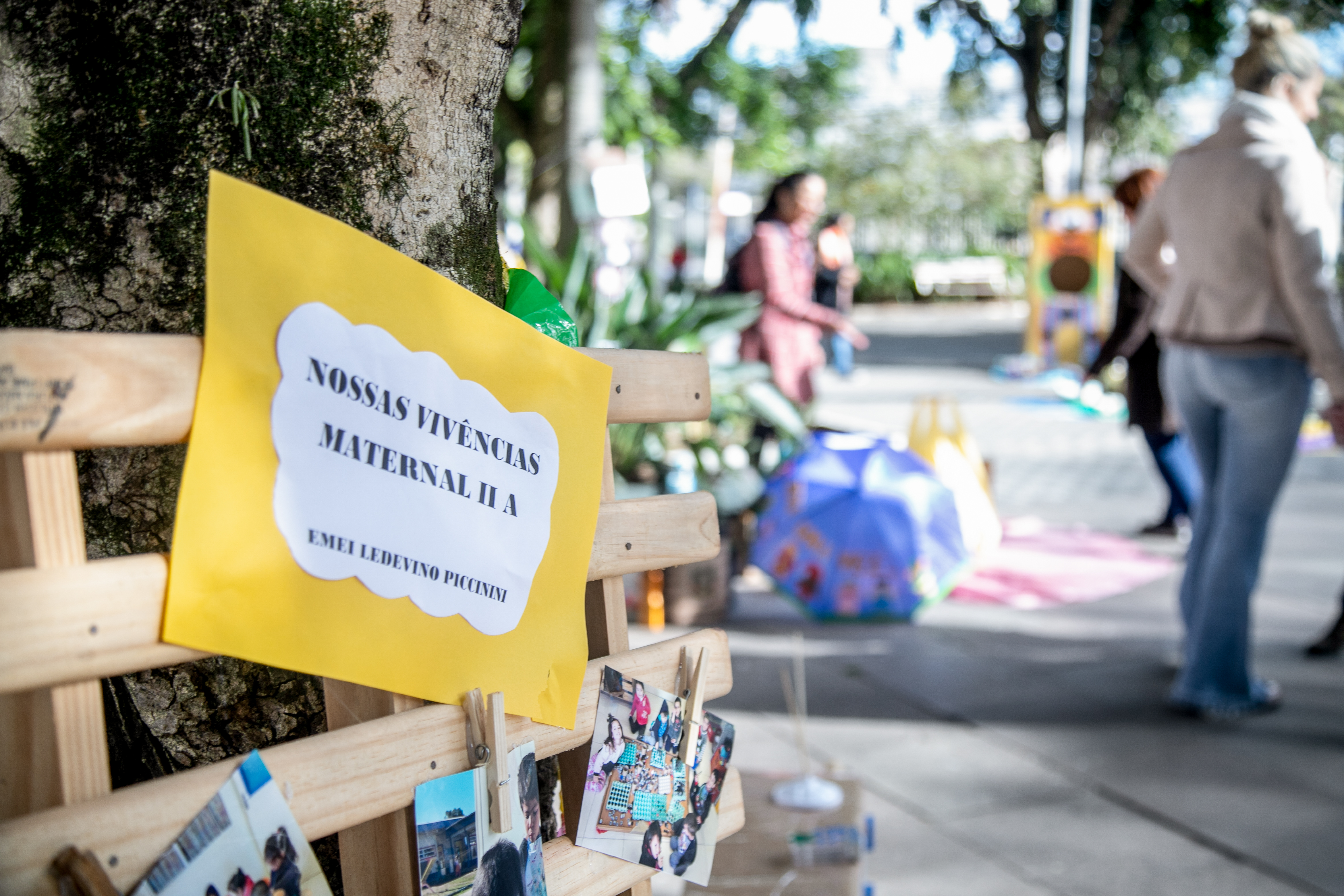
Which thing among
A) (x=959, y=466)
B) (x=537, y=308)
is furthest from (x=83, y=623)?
(x=959, y=466)

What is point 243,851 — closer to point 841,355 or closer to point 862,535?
point 862,535

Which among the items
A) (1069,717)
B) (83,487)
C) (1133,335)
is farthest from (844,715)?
(83,487)

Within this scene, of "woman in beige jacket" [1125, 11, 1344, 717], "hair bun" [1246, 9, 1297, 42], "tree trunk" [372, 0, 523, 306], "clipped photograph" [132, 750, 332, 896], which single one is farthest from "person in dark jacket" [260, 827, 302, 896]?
"hair bun" [1246, 9, 1297, 42]

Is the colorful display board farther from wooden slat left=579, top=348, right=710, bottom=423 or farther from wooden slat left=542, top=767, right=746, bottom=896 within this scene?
wooden slat left=542, top=767, right=746, bottom=896

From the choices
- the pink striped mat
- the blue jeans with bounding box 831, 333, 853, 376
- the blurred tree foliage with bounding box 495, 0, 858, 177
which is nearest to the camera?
the pink striped mat

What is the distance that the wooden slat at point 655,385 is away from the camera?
128cm

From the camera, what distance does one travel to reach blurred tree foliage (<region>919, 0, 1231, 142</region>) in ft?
56.0

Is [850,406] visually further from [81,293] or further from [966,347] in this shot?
[81,293]

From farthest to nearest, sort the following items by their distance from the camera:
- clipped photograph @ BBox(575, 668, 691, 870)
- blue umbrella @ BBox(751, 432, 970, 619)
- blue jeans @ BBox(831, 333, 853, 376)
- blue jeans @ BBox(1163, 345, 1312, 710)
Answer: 1. blue jeans @ BBox(831, 333, 853, 376)
2. blue umbrella @ BBox(751, 432, 970, 619)
3. blue jeans @ BBox(1163, 345, 1312, 710)
4. clipped photograph @ BBox(575, 668, 691, 870)

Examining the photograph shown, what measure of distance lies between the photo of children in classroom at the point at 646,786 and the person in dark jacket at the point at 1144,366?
435 cm

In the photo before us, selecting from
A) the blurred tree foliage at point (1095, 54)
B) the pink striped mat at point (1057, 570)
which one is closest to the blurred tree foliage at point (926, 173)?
the blurred tree foliage at point (1095, 54)

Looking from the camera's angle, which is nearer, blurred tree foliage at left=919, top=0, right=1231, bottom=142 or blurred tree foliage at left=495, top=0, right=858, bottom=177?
blurred tree foliage at left=495, top=0, right=858, bottom=177

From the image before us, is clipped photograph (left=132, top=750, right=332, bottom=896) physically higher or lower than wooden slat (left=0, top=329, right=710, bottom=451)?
lower

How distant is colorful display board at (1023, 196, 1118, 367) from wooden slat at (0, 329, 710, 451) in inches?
534
